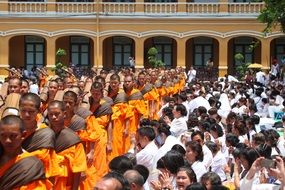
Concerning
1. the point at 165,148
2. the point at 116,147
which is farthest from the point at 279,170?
the point at 116,147

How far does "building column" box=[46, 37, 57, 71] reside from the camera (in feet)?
126

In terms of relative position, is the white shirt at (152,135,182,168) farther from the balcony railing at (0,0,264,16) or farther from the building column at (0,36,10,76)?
the building column at (0,36,10,76)

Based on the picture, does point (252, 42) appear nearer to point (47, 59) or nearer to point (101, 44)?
point (101, 44)

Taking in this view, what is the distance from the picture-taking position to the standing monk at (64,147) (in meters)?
7.88

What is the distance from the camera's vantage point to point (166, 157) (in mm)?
7363

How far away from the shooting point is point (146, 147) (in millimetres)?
9133

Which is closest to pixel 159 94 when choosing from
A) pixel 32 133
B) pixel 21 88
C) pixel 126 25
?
pixel 21 88

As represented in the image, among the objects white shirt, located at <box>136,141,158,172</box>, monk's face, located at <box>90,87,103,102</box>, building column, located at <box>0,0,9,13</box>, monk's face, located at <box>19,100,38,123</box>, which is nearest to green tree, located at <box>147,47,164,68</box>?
building column, located at <box>0,0,9,13</box>

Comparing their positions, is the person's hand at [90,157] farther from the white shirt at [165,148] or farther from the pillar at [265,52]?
the pillar at [265,52]

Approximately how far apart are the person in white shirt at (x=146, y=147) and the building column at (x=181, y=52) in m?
29.7

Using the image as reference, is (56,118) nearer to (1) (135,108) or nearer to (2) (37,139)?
(2) (37,139)

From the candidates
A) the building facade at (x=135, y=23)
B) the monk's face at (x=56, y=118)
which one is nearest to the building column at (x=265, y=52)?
the building facade at (x=135, y=23)

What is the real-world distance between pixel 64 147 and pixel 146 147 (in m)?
1.52

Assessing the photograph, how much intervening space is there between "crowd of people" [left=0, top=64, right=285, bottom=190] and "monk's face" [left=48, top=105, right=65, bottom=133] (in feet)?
0.03
